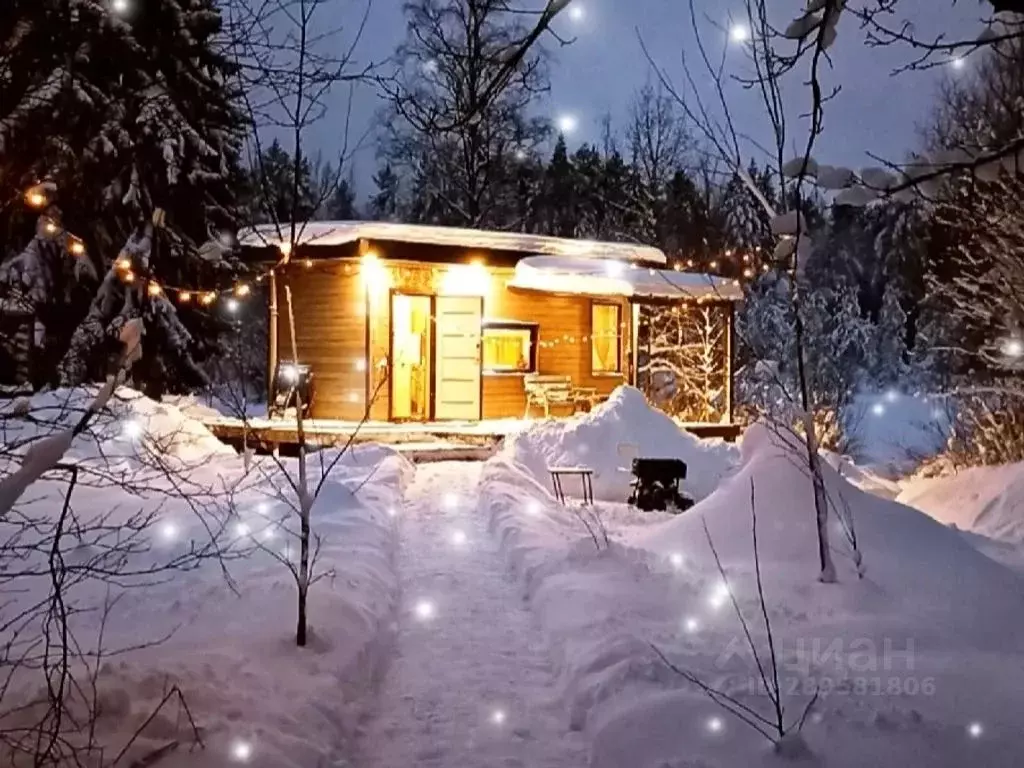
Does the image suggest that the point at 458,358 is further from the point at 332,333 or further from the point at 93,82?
the point at 93,82

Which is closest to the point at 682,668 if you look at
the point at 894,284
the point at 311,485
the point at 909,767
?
the point at 909,767

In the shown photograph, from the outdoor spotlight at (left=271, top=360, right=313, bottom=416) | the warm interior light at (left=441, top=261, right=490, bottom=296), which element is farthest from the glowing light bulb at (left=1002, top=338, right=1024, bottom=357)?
the outdoor spotlight at (left=271, top=360, right=313, bottom=416)

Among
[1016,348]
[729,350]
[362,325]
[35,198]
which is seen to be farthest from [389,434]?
[35,198]

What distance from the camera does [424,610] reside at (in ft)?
21.8

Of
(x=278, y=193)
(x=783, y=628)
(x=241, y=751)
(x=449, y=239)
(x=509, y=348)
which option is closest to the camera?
(x=241, y=751)

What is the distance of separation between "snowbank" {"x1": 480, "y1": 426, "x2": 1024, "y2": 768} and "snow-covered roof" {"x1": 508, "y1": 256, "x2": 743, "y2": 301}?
24.3 feet

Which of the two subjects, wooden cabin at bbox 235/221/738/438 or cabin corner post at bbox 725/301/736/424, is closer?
wooden cabin at bbox 235/221/738/438

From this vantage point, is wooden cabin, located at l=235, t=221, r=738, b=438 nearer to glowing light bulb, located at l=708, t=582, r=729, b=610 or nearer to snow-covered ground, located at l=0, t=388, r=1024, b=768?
snow-covered ground, located at l=0, t=388, r=1024, b=768

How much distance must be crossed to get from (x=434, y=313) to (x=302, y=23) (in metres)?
11.4

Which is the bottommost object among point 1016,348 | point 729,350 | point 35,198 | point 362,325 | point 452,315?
point 729,350

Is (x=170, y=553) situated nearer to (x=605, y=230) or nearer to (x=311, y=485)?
(x=311, y=485)

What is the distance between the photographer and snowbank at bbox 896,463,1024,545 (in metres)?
11.0

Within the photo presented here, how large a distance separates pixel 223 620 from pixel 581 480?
7271 mm

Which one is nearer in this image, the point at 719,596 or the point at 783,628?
the point at 783,628
